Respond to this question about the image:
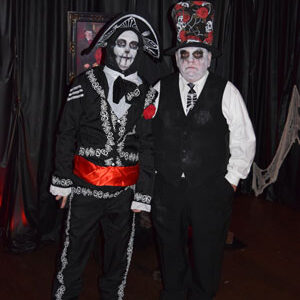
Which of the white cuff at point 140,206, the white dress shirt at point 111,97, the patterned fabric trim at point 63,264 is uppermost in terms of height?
the white dress shirt at point 111,97

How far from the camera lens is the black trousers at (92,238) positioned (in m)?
1.88

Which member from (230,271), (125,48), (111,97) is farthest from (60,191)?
(230,271)

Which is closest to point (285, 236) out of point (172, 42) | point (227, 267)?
point (227, 267)

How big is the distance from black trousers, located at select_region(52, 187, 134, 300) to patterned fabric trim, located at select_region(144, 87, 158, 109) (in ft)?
1.54

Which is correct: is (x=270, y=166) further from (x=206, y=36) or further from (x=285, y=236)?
(x=206, y=36)

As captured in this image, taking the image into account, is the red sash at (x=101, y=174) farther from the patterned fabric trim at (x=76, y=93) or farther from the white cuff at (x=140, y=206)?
the patterned fabric trim at (x=76, y=93)

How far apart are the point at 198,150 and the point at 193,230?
0.43 meters

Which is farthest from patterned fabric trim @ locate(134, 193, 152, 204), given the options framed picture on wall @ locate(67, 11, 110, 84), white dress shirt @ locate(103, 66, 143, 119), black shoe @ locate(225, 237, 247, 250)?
black shoe @ locate(225, 237, 247, 250)

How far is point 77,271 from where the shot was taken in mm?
1918

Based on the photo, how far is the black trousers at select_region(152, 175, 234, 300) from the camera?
1970 mm

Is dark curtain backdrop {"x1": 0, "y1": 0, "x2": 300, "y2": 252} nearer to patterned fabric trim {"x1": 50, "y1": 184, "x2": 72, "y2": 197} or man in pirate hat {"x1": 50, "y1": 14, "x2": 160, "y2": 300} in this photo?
man in pirate hat {"x1": 50, "y1": 14, "x2": 160, "y2": 300}

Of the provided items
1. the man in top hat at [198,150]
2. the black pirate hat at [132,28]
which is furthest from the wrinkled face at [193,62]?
the black pirate hat at [132,28]

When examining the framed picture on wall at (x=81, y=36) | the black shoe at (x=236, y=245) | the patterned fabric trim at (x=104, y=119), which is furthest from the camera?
the black shoe at (x=236, y=245)

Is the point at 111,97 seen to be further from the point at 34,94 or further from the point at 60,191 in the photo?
the point at 34,94
